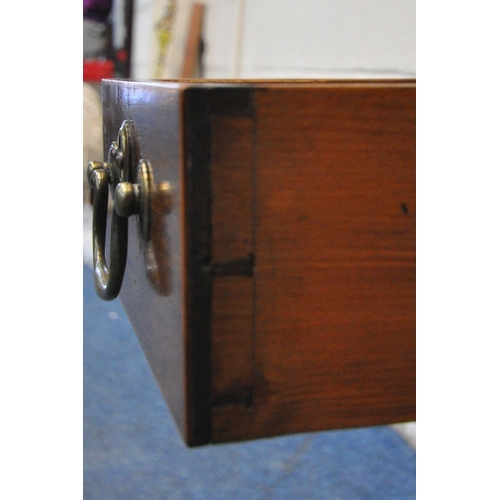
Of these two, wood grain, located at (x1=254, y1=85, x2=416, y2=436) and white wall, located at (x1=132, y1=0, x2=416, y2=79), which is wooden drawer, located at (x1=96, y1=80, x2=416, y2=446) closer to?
wood grain, located at (x1=254, y1=85, x2=416, y2=436)

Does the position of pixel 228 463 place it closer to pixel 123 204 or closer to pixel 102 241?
pixel 102 241

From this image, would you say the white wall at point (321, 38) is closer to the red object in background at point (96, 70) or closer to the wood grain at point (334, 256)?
the wood grain at point (334, 256)

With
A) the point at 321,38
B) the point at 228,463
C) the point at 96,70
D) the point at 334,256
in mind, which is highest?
the point at 96,70

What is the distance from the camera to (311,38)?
62.0 inches

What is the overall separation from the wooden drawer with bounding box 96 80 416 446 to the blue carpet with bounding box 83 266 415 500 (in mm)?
905

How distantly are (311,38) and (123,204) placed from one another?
114cm

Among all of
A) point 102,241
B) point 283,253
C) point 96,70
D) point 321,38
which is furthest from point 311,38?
point 96,70

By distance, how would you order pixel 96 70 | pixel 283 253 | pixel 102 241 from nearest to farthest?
pixel 283 253 < pixel 102 241 < pixel 96 70

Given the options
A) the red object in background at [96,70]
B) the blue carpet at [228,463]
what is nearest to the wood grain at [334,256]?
the blue carpet at [228,463]

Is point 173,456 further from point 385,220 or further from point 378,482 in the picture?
point 385,220

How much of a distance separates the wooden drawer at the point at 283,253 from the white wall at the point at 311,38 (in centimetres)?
70

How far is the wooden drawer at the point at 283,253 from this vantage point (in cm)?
49

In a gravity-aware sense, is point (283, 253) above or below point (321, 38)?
below
